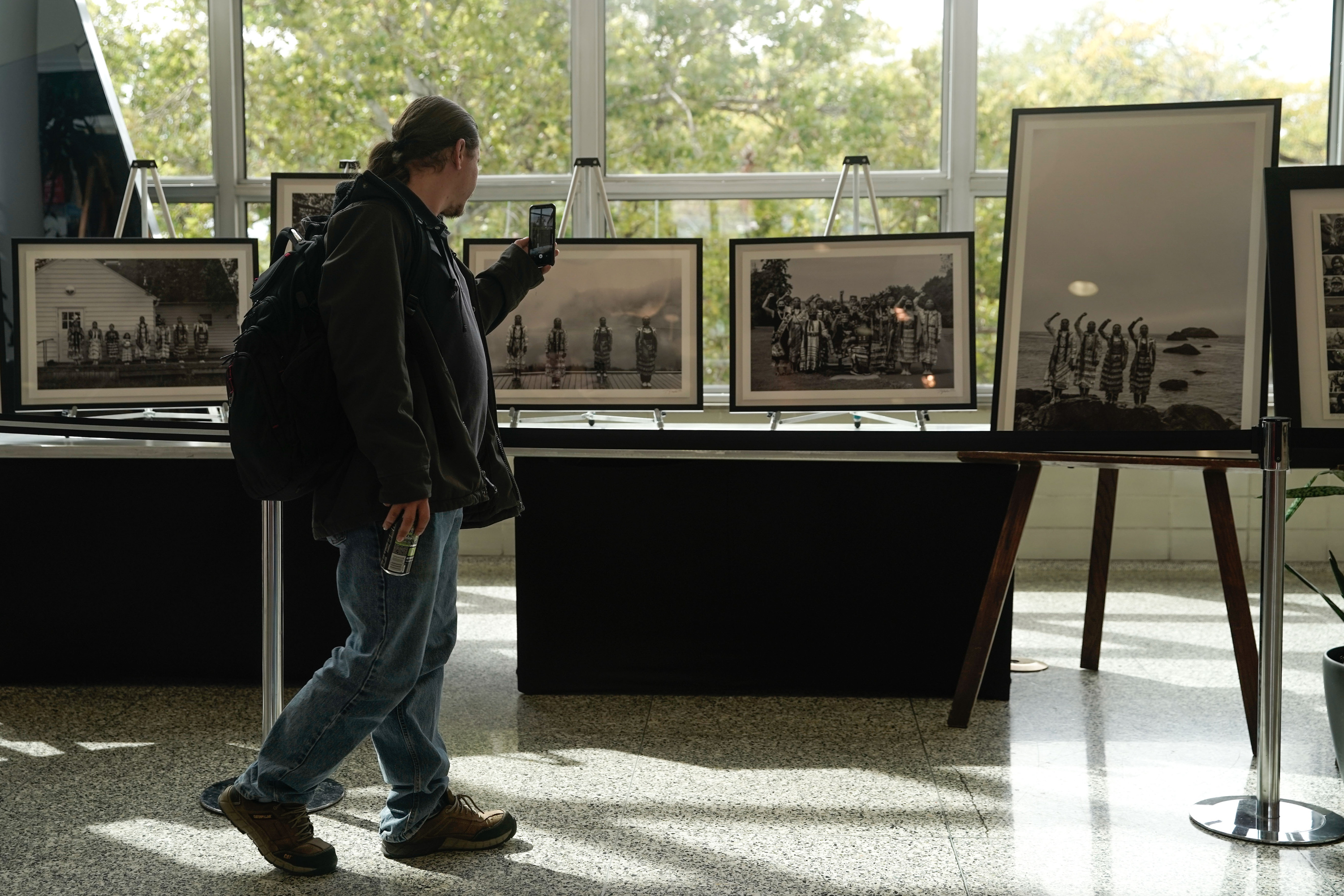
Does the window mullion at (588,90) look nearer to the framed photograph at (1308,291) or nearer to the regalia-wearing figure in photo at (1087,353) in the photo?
the regalia-wearing figure in photo at (1087,353)

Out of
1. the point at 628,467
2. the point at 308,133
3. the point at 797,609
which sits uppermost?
the point at 308,133

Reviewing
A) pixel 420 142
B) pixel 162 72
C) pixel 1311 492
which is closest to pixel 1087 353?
pixel 1311 492

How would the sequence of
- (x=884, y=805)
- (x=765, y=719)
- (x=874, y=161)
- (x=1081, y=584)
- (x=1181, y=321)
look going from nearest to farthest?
1. (x=884, y=805)
2. (x=1181, y=321)
3. (x=765, y=719)
4. (x=1081, y=584)
5. (x=874, y=161)

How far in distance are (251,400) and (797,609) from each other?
1.76m

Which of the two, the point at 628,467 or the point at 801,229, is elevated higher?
the point at 801,229

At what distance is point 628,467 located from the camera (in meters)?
3.21

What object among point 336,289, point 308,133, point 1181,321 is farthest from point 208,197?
point 1181,321

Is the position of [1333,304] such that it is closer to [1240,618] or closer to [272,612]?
[1240,618]

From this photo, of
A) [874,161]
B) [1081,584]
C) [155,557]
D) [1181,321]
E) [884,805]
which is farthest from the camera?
[874,161]

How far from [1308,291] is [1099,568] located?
3.91ft

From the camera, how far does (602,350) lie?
333cm

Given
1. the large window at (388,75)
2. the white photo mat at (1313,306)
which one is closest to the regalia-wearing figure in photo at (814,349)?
the white photo mat at (1313,306)

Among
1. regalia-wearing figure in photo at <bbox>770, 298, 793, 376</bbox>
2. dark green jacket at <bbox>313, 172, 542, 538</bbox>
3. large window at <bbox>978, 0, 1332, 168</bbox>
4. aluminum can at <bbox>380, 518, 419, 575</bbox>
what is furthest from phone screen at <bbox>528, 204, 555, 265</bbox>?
large window at <bbox>978, 0, 1332, 168</bbox>

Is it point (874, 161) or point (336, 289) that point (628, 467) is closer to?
point (336, 289)
